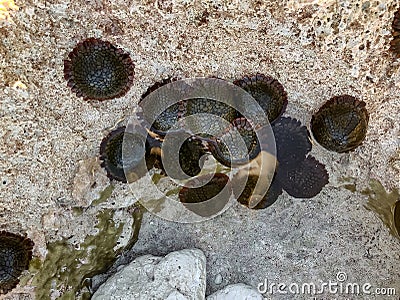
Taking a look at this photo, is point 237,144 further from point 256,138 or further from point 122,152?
point 122,152

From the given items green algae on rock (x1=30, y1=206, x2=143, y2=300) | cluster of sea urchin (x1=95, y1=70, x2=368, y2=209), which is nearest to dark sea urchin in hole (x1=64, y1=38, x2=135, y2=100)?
cluster of sea urchin (x1=95, y1=70, x2=368, y2=209)

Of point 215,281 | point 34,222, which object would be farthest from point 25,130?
point 215,281

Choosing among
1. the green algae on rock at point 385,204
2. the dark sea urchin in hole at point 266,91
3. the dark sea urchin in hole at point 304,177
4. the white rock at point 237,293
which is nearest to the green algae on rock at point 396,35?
the dark sea urchin in hole at point 266,91

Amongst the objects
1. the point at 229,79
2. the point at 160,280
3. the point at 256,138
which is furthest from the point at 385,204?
the point at 160,280

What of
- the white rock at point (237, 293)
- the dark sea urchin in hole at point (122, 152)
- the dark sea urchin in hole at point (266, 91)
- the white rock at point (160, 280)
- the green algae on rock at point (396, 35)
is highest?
the green algae on rock at point (396, 35)

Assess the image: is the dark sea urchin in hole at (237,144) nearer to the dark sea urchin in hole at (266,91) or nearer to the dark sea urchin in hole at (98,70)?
the dark sea urchin in hole at (266,91)

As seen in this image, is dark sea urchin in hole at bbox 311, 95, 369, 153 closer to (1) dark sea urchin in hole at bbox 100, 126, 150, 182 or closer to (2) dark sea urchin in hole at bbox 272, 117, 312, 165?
(2) dark sea urchin in hole at bbox 272, 117, 312, 165
